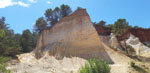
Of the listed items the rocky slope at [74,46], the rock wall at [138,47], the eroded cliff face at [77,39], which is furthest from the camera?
the rock wall at [138,47]

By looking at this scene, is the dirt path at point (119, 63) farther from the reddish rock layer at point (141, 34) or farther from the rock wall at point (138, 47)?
the reddish rock layer at point (141, 34)

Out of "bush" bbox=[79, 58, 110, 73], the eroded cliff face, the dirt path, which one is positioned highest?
the eroded cliff face

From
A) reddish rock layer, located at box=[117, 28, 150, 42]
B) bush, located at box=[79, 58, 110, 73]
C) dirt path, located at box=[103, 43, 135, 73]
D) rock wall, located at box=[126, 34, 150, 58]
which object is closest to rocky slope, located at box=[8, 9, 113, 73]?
dirt path, located at box=[103, 43, 135, 73]

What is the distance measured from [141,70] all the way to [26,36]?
3743 centimetres

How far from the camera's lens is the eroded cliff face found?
2009cm

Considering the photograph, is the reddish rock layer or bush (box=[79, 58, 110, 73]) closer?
bush (box=[79, 58, 110, 73])

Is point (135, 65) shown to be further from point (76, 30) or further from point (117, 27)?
point (117, 27)

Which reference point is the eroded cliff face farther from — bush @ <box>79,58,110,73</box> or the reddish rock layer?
the reddish rock layer

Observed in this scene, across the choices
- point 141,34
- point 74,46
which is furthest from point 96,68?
point 141,34

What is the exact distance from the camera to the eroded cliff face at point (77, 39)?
65.9 feet

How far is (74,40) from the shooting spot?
70.5 ft

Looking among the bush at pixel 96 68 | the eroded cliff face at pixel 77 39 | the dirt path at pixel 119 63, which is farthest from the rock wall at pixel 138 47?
the bush at pixel 96 68

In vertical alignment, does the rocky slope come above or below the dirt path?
above

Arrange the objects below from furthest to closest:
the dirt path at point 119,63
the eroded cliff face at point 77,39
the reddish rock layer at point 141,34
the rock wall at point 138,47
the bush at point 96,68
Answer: the reddish rock layer at point 141,34
the rock wall at point 138,47
the eroded cliff face at point 77,39
the dirt path at point 119,63
the bush at point 96,68
